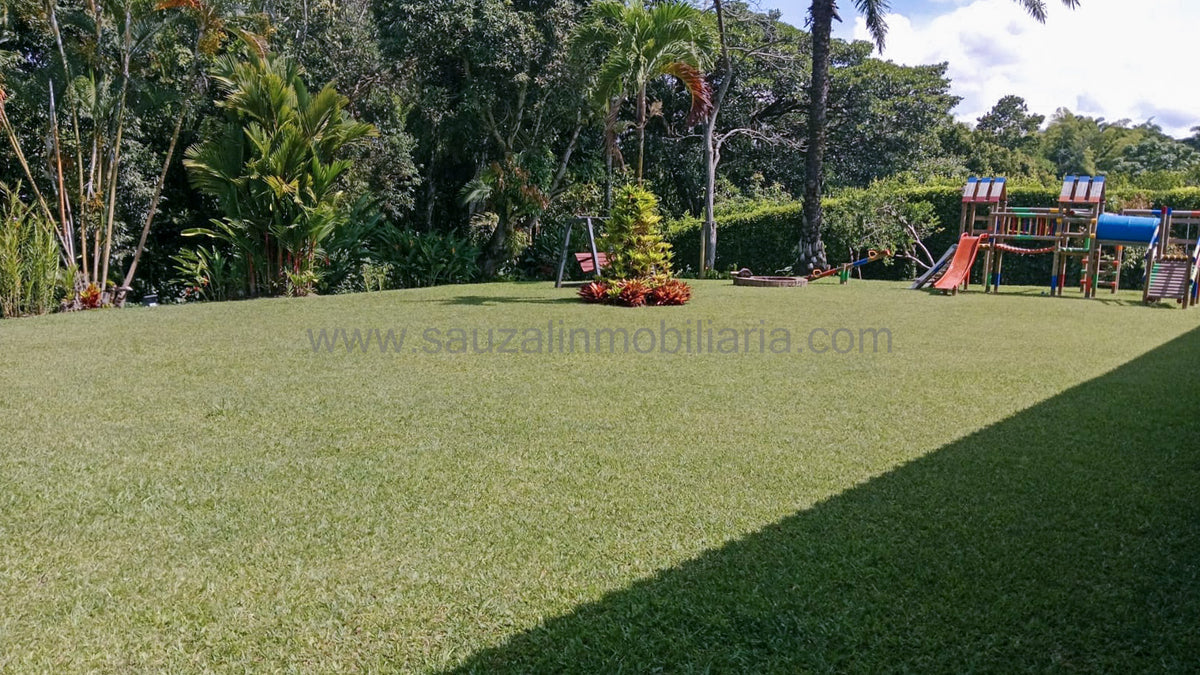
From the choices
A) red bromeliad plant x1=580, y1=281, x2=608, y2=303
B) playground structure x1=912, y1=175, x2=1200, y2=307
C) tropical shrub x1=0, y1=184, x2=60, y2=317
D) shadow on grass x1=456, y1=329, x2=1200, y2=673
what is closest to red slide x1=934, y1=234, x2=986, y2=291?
playground structure x1=912, y1=175, x2=1200, y2=307

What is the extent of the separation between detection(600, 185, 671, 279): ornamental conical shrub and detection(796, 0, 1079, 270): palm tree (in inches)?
211

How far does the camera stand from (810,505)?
11.0ft

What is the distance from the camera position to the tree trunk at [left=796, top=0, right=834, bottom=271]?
14.6m

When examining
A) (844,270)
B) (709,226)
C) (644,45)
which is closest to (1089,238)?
(844,270)

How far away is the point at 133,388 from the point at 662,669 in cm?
505

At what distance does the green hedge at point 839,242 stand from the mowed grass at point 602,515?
9741 mm

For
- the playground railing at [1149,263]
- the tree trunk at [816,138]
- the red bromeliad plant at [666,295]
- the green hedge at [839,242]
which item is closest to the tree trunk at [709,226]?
the green hedge at [839,242]

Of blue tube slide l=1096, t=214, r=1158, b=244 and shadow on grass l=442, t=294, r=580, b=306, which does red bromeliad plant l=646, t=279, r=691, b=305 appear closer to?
shadow on grass l=442, t=294, r=580, b=306

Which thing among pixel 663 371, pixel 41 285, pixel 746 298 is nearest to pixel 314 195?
pixel 41 285

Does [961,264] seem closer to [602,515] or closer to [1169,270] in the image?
[1169,270]

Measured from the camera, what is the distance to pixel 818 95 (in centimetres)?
1506

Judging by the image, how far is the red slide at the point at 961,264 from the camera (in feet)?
42.5

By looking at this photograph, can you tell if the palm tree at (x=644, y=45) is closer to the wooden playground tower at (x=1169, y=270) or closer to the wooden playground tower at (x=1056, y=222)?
the wooden playground tower at (x=1056, y=222)

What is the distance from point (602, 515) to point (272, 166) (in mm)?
11236
